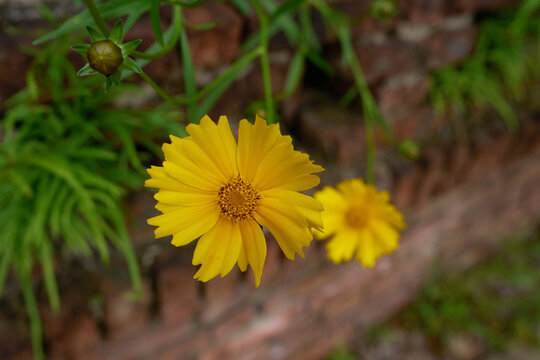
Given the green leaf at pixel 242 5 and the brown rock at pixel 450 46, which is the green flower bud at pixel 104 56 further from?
the brown rock at pixel 450 46

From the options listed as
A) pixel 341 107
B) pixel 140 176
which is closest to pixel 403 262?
pixel 341 107

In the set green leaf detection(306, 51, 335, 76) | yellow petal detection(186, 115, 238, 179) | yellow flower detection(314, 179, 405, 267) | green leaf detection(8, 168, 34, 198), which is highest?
green leaf detection(306, 51, 335, 76)

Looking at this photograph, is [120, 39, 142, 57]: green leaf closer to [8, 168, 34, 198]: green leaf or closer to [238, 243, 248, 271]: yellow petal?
[238, 243, 248, 271]: yellow petal

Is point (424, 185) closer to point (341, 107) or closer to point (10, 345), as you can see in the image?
point (341, 107)

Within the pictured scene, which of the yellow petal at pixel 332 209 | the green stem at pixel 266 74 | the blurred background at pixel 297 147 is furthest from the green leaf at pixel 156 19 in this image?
the yellow petal at pixel 332 209

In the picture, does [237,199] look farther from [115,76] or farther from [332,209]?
[332,209]

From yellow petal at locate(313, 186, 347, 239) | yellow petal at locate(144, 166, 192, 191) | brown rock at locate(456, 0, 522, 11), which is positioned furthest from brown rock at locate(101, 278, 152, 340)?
brown rock at locate(456, 0, 522, 11)
